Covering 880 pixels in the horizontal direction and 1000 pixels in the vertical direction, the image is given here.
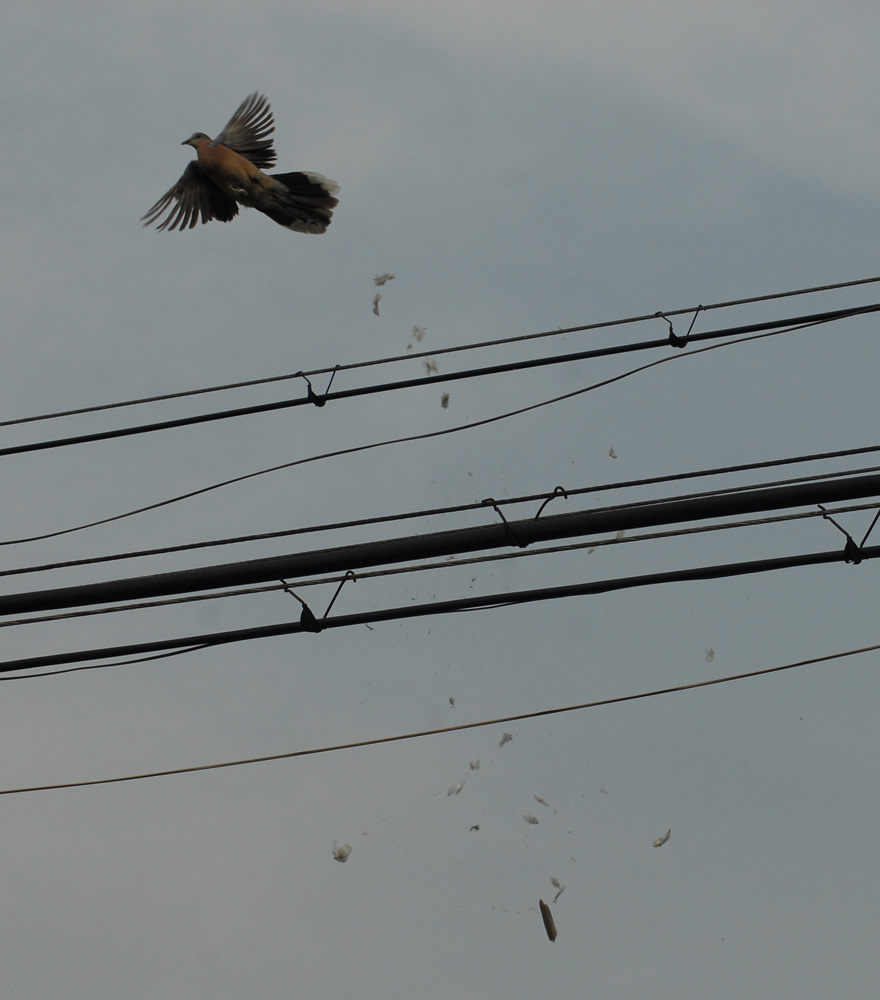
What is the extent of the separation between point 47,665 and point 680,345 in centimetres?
367

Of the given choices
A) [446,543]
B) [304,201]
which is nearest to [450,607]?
[446,543]

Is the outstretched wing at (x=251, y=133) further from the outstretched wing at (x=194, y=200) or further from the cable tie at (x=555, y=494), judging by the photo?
the cable tie at (x=555, y=494)

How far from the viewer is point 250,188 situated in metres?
9.33

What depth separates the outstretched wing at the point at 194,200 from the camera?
30.6 ft

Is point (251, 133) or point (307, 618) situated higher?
point (251, 133)

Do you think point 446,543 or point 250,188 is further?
point 250,188

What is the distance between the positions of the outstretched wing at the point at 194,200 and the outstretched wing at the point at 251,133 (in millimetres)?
286

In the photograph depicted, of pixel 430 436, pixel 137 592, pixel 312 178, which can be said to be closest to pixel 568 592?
pixel 137 592

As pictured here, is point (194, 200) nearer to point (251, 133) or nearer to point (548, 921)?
point (251, 133)

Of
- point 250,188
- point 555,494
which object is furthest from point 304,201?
point 555,494

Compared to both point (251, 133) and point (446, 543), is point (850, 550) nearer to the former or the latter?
point (446, 543)

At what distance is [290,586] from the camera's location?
6242mm

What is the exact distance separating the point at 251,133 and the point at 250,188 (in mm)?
466

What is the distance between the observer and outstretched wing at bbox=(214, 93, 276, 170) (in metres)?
9.45
